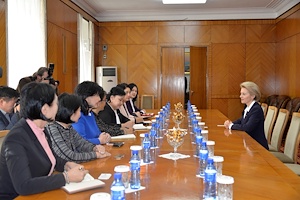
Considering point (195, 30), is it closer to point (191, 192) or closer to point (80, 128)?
point (80, 128)

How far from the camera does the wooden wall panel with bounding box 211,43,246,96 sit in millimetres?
9781

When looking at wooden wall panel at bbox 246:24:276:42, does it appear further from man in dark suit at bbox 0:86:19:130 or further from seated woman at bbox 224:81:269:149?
man in dark suit at bbox 0:86:19:130

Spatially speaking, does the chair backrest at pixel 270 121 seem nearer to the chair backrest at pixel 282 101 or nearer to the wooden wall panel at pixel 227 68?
the chair backrest at pixel 282 101

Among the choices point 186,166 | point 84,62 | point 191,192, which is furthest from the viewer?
point 84,62

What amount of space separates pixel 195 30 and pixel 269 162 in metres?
7.70

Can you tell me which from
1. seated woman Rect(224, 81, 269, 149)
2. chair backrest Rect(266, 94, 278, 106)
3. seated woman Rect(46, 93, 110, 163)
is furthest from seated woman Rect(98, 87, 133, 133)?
chair backrest Rect(266, 94, 278, 106)

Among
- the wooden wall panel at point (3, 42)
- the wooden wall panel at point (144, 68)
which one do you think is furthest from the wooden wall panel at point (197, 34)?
the wooden wall panel at point (3, 42)

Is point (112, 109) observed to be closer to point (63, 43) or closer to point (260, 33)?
point (63, 43)

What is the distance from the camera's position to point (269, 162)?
2475 mm

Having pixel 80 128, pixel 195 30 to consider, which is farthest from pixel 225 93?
pixel 80 128

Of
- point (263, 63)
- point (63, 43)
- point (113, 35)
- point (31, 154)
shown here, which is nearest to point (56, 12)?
point (63, 43)

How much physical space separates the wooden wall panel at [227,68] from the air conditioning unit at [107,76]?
2732 mm

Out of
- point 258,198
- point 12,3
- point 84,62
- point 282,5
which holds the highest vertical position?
point 282,5

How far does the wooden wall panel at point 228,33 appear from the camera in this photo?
31.8ft
